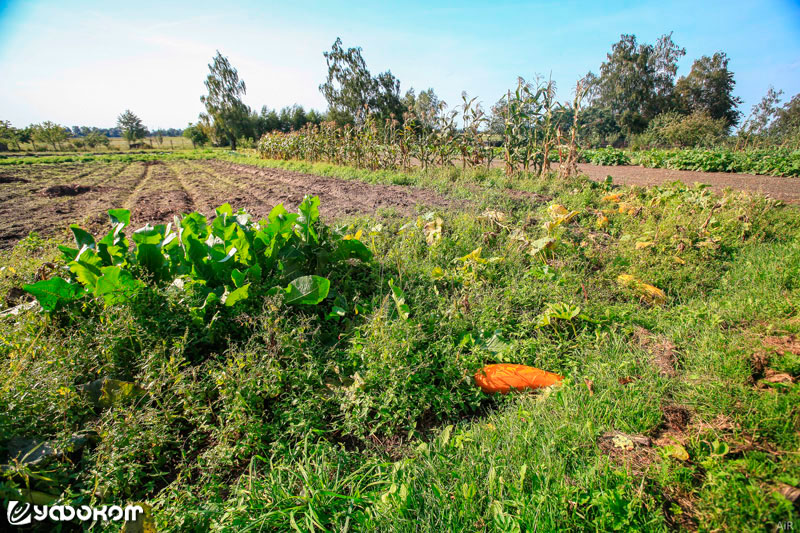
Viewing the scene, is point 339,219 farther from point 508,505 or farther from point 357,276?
point 508,505

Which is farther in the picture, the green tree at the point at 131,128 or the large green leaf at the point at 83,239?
the green tree at the point at 131,128

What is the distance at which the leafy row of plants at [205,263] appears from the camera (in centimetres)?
246

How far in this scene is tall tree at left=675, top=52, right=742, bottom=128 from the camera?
40438 mm

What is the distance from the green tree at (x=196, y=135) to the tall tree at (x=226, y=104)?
415cm

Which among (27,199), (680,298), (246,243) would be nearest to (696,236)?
(680,298)

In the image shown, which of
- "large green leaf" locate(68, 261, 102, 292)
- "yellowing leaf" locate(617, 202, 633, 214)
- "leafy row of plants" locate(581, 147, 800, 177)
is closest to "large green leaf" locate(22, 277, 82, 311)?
"large green leaf" locate(68, 261, 102, 292)

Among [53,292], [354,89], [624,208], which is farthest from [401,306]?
[354,89]

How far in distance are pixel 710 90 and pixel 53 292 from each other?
60.5 meters

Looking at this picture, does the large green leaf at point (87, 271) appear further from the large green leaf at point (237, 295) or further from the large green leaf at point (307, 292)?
the large green leaf at point (307, 292)

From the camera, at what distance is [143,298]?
2482 millimetres

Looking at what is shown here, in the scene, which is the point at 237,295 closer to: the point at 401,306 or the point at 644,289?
the point at 401,306

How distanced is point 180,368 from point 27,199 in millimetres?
11596

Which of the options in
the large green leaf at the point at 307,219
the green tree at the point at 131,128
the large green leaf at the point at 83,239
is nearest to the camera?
the large green leaf at the point at 83,239

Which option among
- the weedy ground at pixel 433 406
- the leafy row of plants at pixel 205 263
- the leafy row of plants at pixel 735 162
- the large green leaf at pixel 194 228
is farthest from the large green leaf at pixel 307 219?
the leafy row of plants at pixel 735 162
